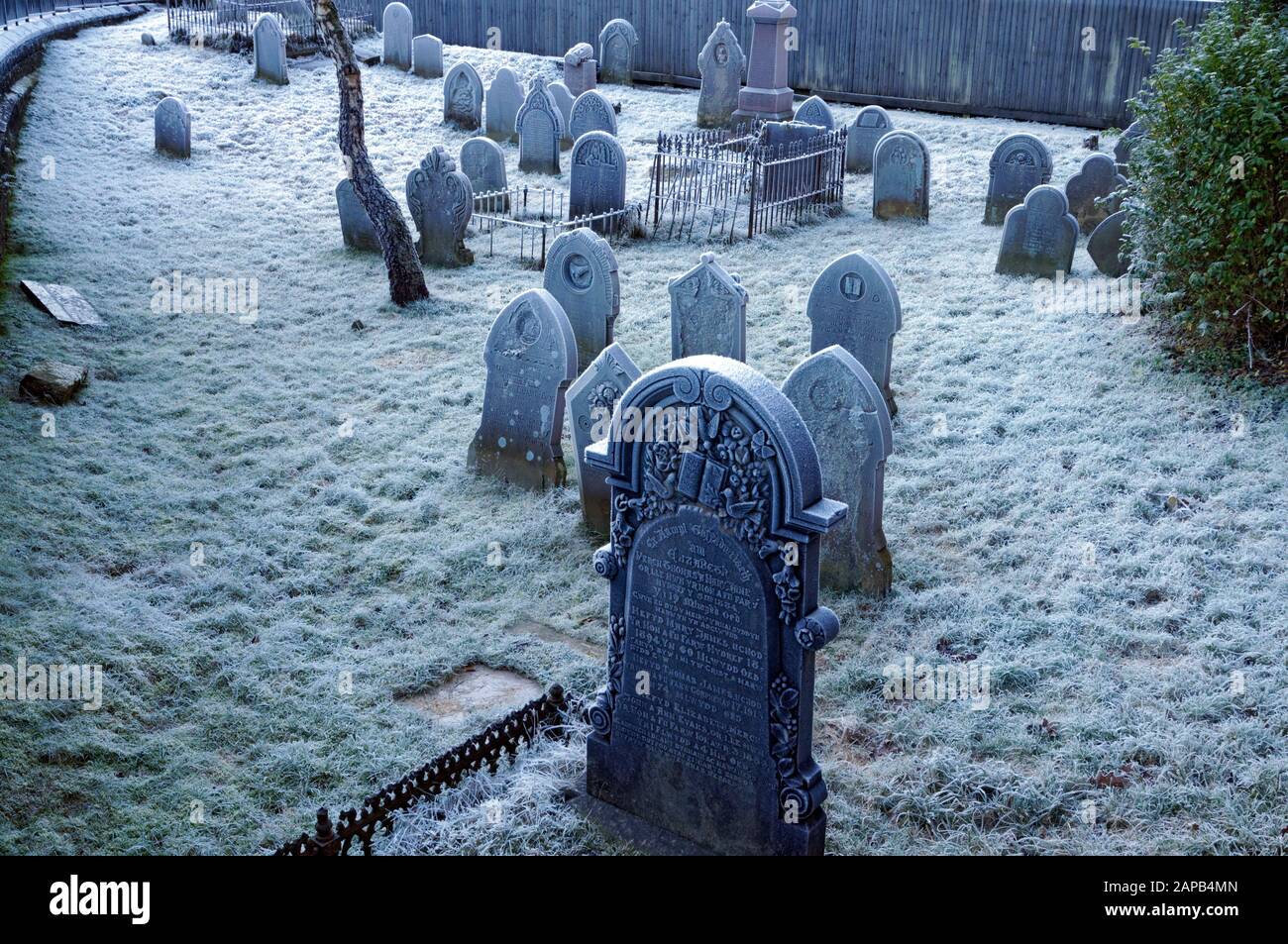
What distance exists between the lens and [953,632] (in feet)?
22.1

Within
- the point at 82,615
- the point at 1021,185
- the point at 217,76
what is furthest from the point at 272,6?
the point at 82,615

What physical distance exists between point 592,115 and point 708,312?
30.2 ft

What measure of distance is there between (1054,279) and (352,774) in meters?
9.57

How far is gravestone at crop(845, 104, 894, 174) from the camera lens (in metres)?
17.6

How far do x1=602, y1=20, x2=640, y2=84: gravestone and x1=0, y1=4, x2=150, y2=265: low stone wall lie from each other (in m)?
10.1

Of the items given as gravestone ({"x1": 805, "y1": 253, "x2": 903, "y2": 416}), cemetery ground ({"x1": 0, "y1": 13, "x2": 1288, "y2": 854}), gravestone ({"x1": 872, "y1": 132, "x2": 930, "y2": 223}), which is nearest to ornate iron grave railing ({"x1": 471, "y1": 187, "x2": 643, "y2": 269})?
cemetery ground ({"x1": 0, "y1": 13, "x2": 1288, "y2": 854})

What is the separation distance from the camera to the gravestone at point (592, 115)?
57.3ft

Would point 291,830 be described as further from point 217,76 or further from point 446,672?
point 217,76

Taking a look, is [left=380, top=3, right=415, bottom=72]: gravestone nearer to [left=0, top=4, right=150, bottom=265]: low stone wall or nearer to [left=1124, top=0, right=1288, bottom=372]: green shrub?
[left=0, top=4, right=150, bottom=265]: low stone wall

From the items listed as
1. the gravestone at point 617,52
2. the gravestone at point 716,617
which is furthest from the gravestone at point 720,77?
the gravestone at point 716,617

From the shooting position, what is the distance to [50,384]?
945cm

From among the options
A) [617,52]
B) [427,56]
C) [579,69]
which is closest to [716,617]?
[579,69]

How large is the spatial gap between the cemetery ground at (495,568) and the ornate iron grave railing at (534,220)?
62cm

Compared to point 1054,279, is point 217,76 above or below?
above
